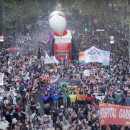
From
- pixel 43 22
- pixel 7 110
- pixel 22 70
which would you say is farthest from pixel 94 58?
pixel 43 22

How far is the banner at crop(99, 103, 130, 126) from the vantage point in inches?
513

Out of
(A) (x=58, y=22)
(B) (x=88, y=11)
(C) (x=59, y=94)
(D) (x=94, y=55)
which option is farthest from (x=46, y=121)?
(B) (x=88, y=11)

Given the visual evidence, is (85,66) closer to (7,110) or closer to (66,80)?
(66,80)

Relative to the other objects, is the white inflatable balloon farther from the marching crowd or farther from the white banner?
the white banner

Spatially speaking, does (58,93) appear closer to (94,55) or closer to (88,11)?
(94,55)

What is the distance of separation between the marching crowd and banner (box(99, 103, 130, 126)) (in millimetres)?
448

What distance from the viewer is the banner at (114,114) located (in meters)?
13.0

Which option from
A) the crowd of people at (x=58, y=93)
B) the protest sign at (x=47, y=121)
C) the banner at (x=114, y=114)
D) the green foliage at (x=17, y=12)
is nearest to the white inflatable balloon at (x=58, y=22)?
the crowd of people at (x=58, y=93)

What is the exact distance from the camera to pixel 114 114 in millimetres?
13102

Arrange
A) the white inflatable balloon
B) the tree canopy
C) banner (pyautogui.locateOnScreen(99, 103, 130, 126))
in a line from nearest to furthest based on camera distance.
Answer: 1. banner (pyautogui.locateOnScreen(99, 103, 130, 126))
2. the white inflatable balloon
3. the tree canopy

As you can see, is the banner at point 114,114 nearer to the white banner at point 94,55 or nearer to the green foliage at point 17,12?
the white banner at point 94,55

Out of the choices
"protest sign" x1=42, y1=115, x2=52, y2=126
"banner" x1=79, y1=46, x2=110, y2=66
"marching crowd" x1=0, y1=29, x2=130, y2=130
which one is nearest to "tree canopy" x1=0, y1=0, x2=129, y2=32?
"marching crowd" x1=0, y1=29, x2=130, y2=130

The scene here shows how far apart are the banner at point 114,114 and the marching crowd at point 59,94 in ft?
1.47

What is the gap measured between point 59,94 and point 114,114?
5227 millimetres
